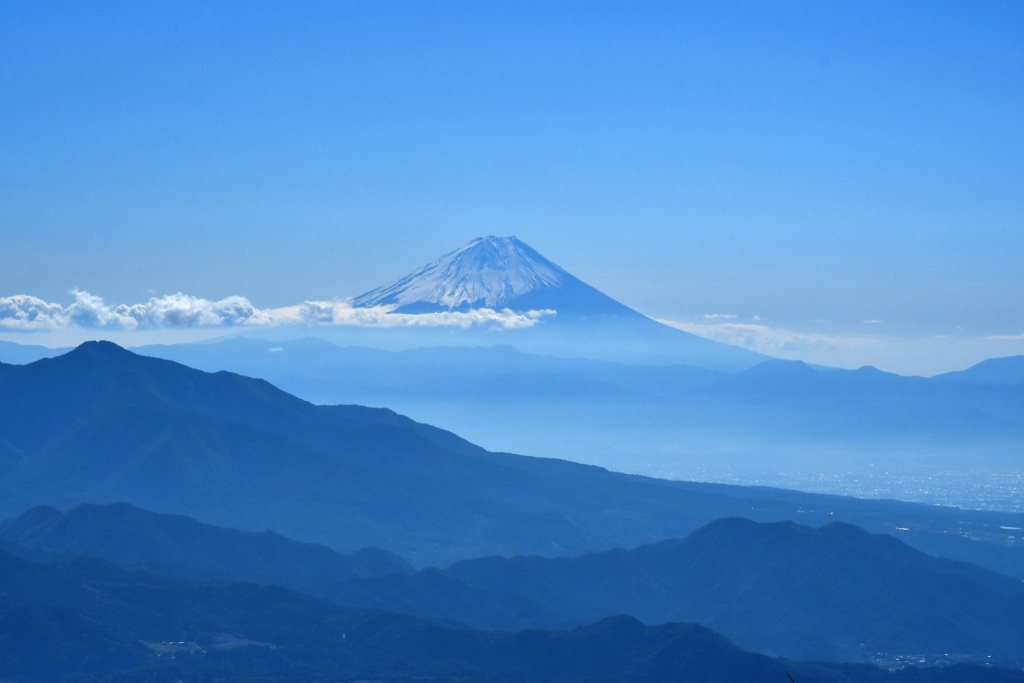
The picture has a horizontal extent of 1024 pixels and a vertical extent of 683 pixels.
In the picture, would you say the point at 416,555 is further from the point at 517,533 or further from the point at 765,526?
the point at 765,526

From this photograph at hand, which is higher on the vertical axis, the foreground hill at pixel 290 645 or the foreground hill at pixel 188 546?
Result: the foreground hill at pixel 188 546

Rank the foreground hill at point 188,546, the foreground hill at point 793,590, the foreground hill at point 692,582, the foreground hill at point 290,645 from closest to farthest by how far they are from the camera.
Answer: the foreground hill at point 290,645 → the foreground hill at point 692,582 → the foreground hill at point 793,590 → the foreground hill at point 188,546

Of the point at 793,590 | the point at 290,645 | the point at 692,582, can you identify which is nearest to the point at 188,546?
the point at 290,645

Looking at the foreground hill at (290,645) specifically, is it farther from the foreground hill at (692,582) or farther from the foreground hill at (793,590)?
the foreground hill at (793,590)

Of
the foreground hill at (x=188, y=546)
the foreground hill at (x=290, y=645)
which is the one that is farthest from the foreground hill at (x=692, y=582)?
the foreground hill at (x=290, y=645)

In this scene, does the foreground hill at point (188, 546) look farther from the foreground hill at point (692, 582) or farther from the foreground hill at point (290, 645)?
the foreground hill at point (290, 645)

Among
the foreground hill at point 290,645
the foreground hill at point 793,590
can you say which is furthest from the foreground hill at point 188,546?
the foreground hill at point 290,645

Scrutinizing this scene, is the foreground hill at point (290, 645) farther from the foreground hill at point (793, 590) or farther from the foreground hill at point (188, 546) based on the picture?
the foreground hill at point (793, 590)

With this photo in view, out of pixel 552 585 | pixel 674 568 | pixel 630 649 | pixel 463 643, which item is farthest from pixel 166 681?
pixel 674 568

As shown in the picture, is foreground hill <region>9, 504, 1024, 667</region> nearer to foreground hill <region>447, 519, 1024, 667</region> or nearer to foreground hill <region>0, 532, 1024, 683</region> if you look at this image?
foreground hill <region>447, 519, 1024, 667</region>

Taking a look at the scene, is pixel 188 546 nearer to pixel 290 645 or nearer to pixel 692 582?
pixel 290 645

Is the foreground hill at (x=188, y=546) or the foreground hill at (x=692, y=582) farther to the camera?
the foreground hill at (x=188, y=546)

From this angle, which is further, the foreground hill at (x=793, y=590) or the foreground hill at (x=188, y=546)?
the foreground hill at (x=188, y=546)

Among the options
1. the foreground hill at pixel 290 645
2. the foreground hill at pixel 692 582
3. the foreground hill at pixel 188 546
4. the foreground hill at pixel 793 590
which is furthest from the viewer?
the foreground hill at pixel 188 546
